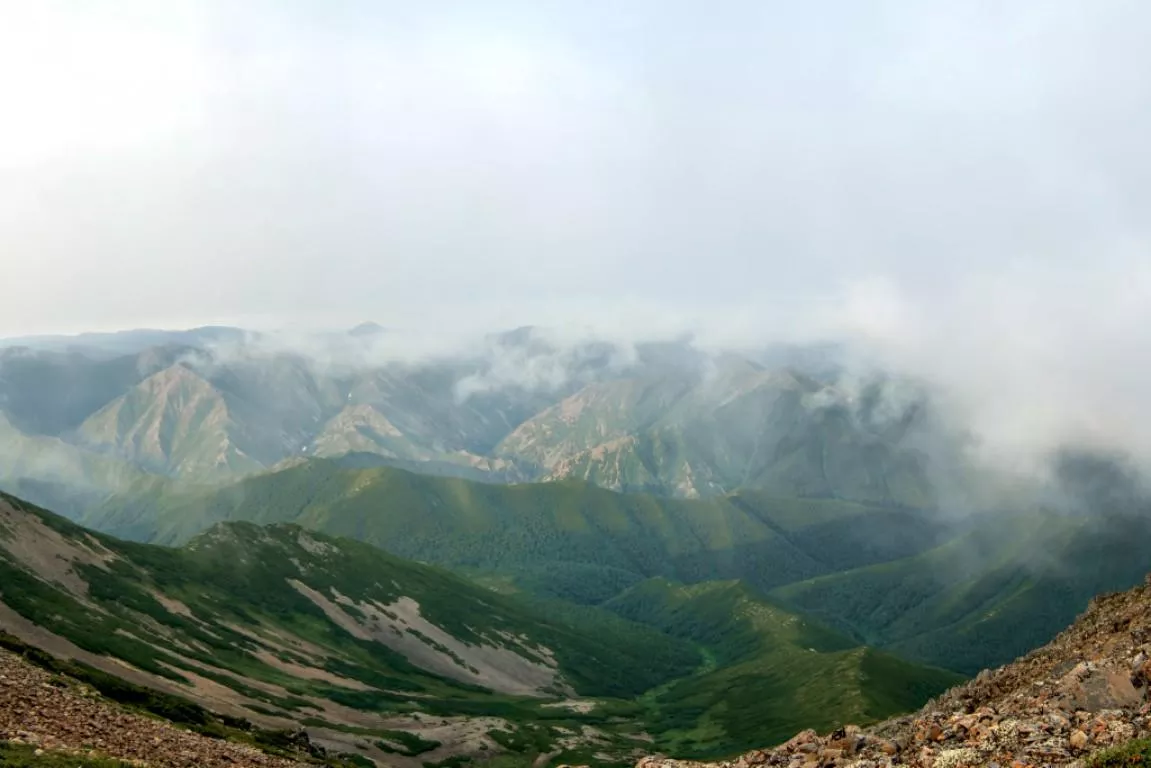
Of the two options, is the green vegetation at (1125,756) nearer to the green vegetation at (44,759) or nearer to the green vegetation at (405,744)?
the green vegetation at (44,759)

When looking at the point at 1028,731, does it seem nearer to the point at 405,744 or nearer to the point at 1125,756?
the point at 1125,756

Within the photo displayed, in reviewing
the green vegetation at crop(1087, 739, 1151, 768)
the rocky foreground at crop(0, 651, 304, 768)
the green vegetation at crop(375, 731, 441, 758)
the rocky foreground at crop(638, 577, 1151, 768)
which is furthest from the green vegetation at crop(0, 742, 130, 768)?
the green vegetation at crop(375, 731, 441, 758)

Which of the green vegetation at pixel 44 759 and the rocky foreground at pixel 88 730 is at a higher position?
the green vegetation at pixel 44 759

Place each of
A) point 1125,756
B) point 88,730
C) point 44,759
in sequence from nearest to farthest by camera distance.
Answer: point 1125,756 → point 44,759 → point 88,730

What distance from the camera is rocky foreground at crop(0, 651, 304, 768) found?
50.3 meters

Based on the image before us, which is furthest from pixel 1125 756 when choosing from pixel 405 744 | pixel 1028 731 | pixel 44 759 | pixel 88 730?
pixel 405 744

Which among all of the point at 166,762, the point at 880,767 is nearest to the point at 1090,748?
the point at 880,767

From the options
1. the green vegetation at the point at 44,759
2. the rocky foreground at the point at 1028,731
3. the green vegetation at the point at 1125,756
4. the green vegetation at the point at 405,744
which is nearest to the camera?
the green vegetation at the point at 1125,756

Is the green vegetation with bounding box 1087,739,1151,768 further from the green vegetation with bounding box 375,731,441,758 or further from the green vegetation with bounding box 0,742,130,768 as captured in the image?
the green vegetation with bounding box 375,731,441,758

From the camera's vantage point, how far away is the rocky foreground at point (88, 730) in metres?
50.3

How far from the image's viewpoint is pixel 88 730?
178ft

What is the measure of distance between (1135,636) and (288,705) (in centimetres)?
18065

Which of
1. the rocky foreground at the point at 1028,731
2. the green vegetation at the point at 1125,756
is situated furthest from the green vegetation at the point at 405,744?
the green vegetation at the point at 1125,756

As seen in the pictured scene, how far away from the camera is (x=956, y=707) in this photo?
2373 inches
